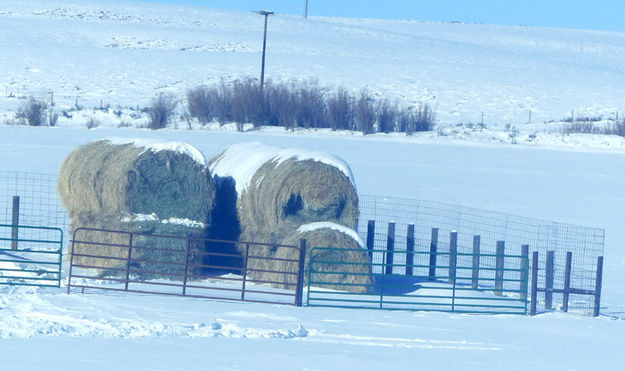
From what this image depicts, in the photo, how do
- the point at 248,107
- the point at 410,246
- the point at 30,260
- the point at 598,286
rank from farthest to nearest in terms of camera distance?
1. the point at 248,107
2. the point at 410,246
3. the point at 30,260
4. the point at 598,286

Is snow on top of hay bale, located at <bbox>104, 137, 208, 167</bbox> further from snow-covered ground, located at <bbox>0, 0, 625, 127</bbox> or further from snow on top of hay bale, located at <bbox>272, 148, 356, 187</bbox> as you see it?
snow-covered ground, located at <bbox>0, 0, 625, 127</bbox>

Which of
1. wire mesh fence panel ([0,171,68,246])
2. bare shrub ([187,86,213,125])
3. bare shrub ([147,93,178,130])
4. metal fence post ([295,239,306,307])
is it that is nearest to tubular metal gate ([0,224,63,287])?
wire mesh fence panel ([0,171,68,246])

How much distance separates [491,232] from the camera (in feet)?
68.2

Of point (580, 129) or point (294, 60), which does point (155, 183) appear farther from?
point (294, 60)

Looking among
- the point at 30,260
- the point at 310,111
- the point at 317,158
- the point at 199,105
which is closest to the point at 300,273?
the point at 317,158

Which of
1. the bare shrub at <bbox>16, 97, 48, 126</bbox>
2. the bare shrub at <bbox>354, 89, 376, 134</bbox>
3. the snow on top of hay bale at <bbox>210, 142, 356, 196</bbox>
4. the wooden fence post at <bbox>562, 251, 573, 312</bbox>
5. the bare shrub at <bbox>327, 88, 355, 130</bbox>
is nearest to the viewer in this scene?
the wooden fence post at <bbox>562, 251, 573, 312</bbox>

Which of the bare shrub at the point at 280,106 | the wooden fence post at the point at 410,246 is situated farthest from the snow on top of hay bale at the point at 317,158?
the bare shrub at the point at 280,106

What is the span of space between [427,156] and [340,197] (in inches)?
747

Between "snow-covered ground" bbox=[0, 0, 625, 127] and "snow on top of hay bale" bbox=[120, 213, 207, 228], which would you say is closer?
"snow on top of hay bale" bbox=[120, 213, 207, 228]

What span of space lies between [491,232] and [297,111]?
2452 centimetres

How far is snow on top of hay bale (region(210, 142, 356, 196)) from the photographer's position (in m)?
15.9

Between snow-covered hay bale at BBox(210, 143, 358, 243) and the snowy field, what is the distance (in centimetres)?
218

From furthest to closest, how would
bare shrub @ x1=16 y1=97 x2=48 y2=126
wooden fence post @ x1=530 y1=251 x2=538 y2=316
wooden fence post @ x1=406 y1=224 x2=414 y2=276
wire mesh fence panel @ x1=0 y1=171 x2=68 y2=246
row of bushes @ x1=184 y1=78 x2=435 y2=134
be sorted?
1. row of bushes @ x1=184 y1=78 x2=435 y2=134
2. bare shrub @ x1=16 y1=97 x2=48 y2=126
3. wire mesh fence panel @ x1=0 y1=171 x2=68 y2=246
4. wooden fence post @ x1=406 y1=224 x2=414 y2=276
5. wooden fence post @ x1=530 y1=251 x2=538 y2=316

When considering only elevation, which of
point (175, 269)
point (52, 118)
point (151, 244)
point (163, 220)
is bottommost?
point (175, 269)
